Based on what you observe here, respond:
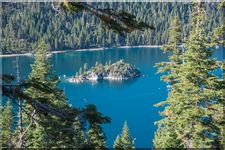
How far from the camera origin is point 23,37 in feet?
644

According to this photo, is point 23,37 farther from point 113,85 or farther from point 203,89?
point 203,89

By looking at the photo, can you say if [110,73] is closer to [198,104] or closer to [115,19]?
[198,104]

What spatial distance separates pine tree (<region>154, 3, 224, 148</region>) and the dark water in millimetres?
47920

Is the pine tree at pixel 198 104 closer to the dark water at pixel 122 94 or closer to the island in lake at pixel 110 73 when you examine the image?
the dark water at pixel 122 94

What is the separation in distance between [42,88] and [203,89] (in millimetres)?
9598

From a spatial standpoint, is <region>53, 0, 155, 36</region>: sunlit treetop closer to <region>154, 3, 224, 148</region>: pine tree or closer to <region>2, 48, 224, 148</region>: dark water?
<region>154, 3, 224, 148</region>: pine tree

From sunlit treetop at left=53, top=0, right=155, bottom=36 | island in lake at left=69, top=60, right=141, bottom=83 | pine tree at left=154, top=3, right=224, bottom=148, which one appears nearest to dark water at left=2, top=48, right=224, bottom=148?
island in lake at left=69, top=60, right=141, bottom=83

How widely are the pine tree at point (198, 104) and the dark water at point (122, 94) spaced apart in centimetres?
4792

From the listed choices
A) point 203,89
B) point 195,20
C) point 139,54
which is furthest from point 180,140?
point 139,54

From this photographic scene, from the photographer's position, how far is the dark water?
244ft

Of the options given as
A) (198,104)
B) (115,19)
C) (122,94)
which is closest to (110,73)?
(122,94)

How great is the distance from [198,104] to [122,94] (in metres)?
85.4

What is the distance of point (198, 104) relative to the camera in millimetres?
15508

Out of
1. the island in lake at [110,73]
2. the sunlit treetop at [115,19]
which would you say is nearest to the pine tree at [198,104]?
the sunlit treetop at [115,19]
